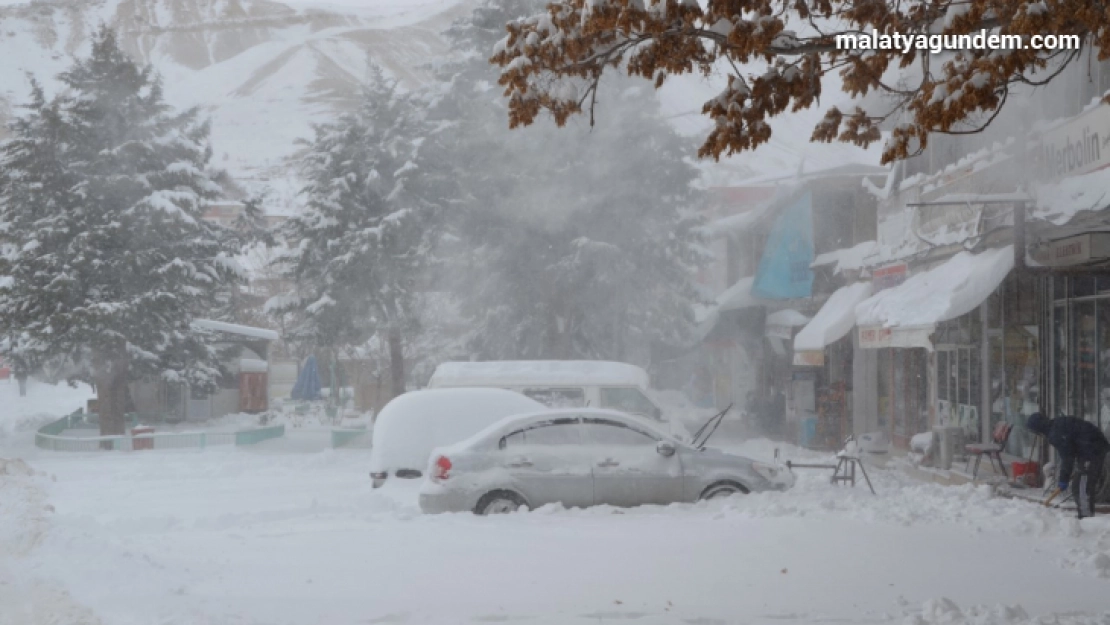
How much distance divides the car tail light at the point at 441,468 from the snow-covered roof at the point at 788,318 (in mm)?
18273

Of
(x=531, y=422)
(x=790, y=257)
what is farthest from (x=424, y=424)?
(x=790, y=257)

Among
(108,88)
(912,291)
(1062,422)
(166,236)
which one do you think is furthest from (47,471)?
(1062,422)

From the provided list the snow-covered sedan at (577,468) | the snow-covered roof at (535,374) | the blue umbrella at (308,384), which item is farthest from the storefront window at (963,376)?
the blue umbrella at (308,384)

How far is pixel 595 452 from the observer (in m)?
12.2

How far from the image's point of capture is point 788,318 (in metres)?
29.3

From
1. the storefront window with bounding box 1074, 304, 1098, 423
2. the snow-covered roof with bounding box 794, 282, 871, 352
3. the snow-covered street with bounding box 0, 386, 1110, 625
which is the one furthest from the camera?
the snow-covered roof with bounding box 794, 282, 871, 352

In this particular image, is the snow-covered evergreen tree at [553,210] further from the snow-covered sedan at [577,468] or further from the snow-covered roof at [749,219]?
the snow-covered sedan at [577,468]

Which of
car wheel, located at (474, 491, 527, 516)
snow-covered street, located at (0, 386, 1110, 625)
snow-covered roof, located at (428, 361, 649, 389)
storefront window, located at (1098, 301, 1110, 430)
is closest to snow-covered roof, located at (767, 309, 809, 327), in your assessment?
snow-covered roof, located at (428, 361, 649, 389)

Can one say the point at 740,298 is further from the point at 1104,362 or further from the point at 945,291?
the point at 1104,362

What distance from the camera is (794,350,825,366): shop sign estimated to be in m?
22.5

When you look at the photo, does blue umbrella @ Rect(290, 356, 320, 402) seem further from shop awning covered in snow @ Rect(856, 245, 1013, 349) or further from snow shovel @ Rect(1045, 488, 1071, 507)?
snow shovel @ Rect(1045, 488, 1071, 507)

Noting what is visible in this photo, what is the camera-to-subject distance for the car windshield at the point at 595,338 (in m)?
7.53

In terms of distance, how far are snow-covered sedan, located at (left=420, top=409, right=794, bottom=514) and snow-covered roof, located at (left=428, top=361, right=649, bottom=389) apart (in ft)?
25.5

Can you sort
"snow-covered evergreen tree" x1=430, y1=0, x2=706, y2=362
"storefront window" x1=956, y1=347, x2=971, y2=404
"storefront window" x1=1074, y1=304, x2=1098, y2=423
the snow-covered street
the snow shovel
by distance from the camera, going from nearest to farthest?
1. the snow-covered street
2. the snow shovel
3. "storefront window" x1=1074, y1=304, x2=1098, y2=423
4. "storefront window" x1=956, y1=347, x2=971, y2=404
5. "snow-covered evergreen tree" x1=430, y1=0, x2=706, y2=362
